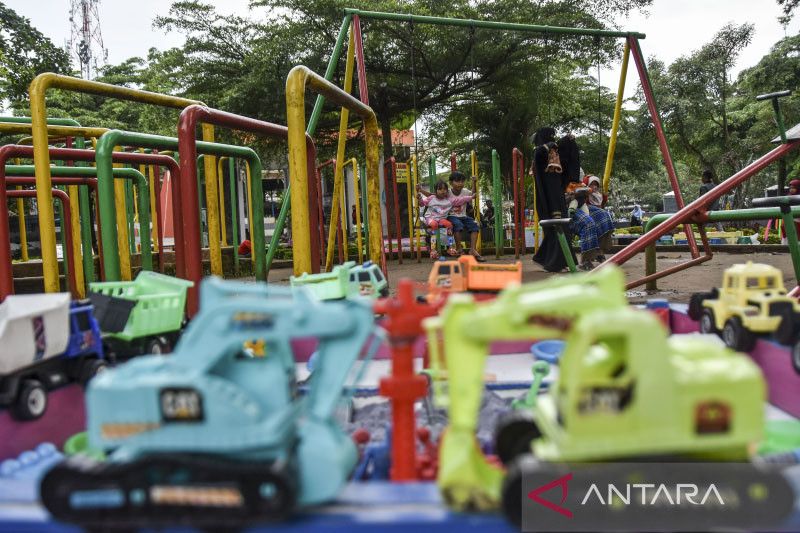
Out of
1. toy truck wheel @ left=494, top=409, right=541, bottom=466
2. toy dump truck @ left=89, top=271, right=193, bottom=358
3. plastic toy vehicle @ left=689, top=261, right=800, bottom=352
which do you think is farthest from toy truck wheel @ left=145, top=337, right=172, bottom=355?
plastic toy vehicle @ left=689, top=261, right=800, bottom=352

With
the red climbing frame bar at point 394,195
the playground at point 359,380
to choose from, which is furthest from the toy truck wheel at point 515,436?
the red climbing frame bar at point 394,195

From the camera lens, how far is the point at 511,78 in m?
14.2

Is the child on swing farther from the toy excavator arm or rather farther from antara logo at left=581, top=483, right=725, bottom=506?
antara logo at left=581, top=483, right=725, bottom=506

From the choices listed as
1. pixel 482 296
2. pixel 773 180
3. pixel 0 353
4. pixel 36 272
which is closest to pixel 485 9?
pixel 36 272

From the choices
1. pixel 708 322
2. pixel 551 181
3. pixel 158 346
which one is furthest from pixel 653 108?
pixel 158 346

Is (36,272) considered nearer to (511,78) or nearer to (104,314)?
(104,314)

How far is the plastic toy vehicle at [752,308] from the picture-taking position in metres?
2.33

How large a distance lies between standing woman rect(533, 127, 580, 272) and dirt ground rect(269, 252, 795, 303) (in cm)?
23

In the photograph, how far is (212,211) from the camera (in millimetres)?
3988

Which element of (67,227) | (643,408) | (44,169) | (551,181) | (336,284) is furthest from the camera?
(551,181)

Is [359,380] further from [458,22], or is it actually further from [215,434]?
[458,22]

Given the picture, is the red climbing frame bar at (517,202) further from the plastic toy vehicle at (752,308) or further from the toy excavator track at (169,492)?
the toy excavator track at (169,492)

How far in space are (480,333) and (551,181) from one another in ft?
15.4

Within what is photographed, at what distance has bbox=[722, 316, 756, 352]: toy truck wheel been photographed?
2.39m
